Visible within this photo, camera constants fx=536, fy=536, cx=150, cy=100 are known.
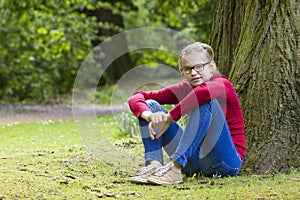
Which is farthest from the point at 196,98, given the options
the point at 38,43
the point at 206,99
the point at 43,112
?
the point at 38,43

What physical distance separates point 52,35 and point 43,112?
193 cm

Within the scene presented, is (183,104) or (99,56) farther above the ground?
(183,104)

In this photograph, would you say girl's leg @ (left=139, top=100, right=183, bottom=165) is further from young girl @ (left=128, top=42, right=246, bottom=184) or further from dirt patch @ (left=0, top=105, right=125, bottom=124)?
dirt patch @ (left=0, top=105, right=125, bottom=124)

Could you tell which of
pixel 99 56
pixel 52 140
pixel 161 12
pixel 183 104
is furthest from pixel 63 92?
pixel 183 104

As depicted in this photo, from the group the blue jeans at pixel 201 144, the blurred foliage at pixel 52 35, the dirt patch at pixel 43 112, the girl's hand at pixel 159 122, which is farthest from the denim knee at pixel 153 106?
the blurred foliage at pixel 52 35

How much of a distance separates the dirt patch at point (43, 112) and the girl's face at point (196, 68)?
6724mm

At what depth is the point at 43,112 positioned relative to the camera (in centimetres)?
1289

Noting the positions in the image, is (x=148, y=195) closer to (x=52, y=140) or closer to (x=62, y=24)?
(x=52, y=140)

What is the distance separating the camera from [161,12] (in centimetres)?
1436

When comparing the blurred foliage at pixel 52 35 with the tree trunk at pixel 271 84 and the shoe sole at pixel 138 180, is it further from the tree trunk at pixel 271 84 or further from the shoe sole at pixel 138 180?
the shoe sole at pixel 138 180

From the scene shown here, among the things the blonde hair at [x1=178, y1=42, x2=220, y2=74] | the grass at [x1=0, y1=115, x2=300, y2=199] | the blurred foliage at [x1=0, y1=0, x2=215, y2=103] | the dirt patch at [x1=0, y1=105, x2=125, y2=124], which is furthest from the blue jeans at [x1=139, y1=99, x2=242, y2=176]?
the blurred foliage at [x1=0, y1=0, x2=215, y2=103]

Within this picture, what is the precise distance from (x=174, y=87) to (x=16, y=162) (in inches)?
58.3

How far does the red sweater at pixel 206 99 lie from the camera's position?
3.64 meters

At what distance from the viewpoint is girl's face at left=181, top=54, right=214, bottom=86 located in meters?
3.85
